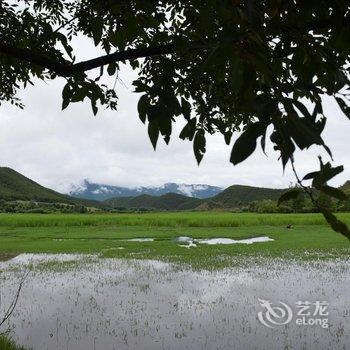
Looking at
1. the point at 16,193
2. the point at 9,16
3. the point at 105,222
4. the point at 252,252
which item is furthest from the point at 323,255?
the point at 16,193

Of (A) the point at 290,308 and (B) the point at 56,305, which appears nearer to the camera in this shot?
(A) the point at 290,308

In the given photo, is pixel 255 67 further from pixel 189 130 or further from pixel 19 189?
pixel 19 189

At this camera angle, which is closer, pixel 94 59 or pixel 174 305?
pixel 94 59

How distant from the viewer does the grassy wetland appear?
27.1 feet

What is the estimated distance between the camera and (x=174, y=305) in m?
10.5

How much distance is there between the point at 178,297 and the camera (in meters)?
11.4

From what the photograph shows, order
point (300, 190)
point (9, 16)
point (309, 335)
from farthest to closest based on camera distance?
point (309, 335), point (9, 16), point (300, 190)

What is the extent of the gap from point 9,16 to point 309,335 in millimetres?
7135

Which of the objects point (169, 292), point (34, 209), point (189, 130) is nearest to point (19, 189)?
point (34, 209)

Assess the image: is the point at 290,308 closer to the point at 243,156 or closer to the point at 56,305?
the point at 56,305

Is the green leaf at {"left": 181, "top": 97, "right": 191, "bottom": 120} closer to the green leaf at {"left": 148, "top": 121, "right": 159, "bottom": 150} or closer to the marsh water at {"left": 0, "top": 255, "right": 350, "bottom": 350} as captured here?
the green leaf at {"left": 148, "top": 121, "right": 159, "bottom": 150}

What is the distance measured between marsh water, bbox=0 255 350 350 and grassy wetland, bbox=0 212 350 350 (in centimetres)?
2

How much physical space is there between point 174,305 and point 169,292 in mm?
1556

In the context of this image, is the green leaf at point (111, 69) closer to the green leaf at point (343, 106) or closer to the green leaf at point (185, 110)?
the green leaf at point (185, 110)
